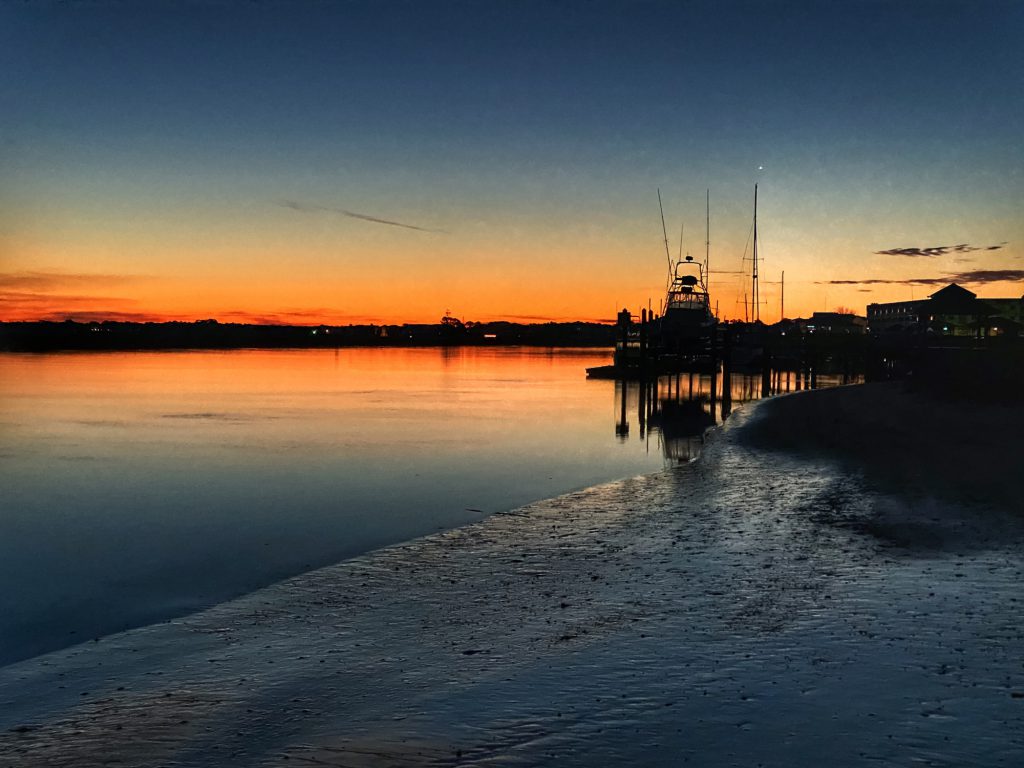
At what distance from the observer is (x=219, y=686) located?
7199 millimetres

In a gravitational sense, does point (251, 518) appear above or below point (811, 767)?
below

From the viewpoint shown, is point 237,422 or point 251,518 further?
point 237,422

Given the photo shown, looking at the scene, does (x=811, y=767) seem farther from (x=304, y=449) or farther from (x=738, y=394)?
(x=738, y=394)

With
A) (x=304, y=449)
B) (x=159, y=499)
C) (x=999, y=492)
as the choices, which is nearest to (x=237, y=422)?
(x=304, y=449)

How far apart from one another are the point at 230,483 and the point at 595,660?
55.8 feet

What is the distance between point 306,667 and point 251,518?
10.4 m

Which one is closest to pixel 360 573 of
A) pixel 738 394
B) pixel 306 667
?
pixel 306 667

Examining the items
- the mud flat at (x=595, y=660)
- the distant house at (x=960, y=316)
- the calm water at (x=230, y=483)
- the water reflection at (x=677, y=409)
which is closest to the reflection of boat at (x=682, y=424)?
the water reflection at (x=677, y=409)

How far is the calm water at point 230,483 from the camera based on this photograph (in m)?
12.1

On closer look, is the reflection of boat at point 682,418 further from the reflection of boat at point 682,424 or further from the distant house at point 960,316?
the distant house at point 960,316

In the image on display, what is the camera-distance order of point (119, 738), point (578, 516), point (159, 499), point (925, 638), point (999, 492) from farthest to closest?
point (159, 499) → point (578, 516) → point (999, 492) → point (925, 638) → point (119, 738)

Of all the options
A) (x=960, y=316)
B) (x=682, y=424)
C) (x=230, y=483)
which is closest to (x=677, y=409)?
(x=682, y=424)

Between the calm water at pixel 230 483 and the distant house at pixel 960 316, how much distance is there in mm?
19631

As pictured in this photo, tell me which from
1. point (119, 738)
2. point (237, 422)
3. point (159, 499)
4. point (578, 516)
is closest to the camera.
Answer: point (119, 738)
